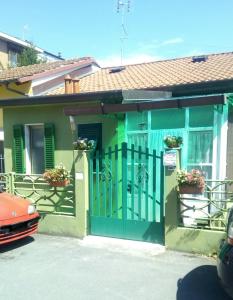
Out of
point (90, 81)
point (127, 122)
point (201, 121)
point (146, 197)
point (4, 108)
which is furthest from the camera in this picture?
point (90, 81)

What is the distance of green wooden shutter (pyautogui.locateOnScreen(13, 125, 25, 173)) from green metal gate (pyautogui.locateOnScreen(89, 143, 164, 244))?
9.50 ft

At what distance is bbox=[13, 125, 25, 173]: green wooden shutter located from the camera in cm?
905

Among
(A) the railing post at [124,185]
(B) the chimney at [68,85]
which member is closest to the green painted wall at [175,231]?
(A) the railing post at [124,185]

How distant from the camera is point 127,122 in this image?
8.43 meters

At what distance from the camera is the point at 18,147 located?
9094 millimetres

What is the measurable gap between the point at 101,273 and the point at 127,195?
182cm

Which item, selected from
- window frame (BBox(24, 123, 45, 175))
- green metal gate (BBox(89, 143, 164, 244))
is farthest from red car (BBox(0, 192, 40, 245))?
window frame (BBox(24, 123, 45, 175))

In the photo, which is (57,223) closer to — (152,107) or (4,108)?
(152,107)

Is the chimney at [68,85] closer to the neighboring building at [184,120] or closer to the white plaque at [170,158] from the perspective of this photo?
the neighboring building at [184,120]

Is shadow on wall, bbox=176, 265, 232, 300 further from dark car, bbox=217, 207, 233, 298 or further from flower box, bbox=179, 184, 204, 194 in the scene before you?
flower box, bbox=179, 184, 204, 194

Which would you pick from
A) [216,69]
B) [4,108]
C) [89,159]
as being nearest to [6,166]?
[4,108]

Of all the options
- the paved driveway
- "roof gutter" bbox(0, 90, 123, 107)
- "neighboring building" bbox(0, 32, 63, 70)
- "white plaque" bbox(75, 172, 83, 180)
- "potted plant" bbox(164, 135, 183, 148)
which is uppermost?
"neighboring building" bbox(0, 32, 63, 70)

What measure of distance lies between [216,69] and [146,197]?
5.49 metres

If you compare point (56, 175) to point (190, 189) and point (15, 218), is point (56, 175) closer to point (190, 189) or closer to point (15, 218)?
point (15, 218)
